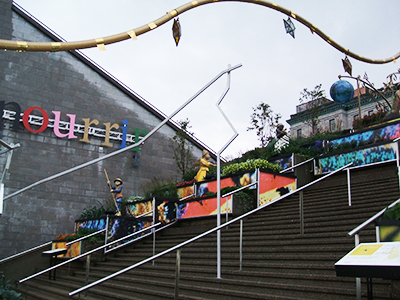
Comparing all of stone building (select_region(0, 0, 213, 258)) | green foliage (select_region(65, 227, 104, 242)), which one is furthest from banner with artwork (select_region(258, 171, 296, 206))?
stone building (select_region(0, 0, 213, 258))

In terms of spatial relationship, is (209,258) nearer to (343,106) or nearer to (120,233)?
(120,233)

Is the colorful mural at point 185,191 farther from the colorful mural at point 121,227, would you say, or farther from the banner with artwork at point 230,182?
the colorful mural at point 121,227

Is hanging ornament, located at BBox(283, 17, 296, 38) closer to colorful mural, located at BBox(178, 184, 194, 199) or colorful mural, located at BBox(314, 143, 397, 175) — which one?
colorful mural, located at BBox(314, 143, 397, 175)

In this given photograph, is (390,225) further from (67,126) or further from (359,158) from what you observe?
(67,126)

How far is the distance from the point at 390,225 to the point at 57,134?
17.6m

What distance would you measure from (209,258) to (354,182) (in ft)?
20.3

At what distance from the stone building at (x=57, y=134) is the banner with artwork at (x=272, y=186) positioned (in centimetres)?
914

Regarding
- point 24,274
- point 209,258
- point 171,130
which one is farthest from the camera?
point 171,130

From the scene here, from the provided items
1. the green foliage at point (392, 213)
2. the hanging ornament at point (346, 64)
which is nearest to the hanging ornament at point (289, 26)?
the hanging ornament at point (346, 64)

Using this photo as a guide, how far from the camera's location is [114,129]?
21828 millimetres

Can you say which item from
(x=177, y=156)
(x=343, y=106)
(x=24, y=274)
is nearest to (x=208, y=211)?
(x=24, y=274)

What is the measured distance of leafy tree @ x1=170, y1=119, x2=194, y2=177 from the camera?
73.0ft

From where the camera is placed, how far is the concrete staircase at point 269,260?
600 cm

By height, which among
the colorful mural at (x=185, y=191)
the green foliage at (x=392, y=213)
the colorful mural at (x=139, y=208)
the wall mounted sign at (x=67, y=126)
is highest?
the wall mounted sign at (x=67, y=126)
